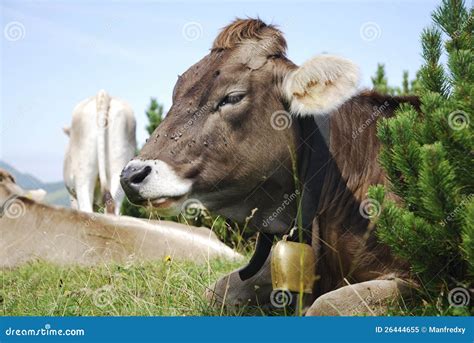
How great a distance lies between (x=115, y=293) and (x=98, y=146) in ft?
23.3

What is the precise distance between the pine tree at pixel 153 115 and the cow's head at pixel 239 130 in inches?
223

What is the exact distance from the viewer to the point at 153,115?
1085 centimetres

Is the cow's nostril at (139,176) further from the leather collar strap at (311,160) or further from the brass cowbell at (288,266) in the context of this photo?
the leather collar strap at (311,160)

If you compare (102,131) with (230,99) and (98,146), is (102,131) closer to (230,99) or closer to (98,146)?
(98,146)

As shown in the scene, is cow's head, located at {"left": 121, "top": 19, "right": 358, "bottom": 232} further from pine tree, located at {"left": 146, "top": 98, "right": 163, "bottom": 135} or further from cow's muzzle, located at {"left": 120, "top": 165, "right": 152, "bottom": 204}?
pine tree, located at {"left": 146, "top": 98, "right": 163, "bottom": 135}

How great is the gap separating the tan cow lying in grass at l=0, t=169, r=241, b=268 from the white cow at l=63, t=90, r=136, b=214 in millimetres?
3430

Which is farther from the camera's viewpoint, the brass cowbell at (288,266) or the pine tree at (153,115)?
the pine tree at (153,115)

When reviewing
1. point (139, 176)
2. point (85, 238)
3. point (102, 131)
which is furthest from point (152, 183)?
point (102, 131)

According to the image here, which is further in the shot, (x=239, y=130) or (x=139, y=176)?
(x=239, y=130)

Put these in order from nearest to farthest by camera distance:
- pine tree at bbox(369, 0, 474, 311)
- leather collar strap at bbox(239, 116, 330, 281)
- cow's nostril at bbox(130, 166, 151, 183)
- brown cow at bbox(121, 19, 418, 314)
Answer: pine tree at bbox(369, 0, 474, 311), cow's nostril at bbox(130, 166, 151, 183), brown cow at bbox(121, 19, 418, 314), leather collar strap at bbox(239, 116, 330, 281)

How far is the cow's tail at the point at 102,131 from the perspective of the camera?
1208cm

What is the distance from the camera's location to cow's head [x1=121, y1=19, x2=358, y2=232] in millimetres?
4691

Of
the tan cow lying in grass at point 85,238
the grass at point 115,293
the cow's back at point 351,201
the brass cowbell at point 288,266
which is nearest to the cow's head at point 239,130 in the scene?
the cow's back at point 351,201

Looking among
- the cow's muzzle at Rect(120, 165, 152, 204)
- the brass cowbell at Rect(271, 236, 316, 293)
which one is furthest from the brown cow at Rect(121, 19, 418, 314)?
the brass cowbell at Rect(271, 236, 316, 293)
